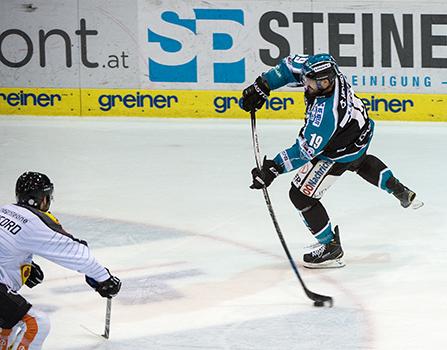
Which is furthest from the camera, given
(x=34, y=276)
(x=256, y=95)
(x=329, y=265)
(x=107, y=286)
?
(x=256, y=95)

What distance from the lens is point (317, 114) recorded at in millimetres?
5629

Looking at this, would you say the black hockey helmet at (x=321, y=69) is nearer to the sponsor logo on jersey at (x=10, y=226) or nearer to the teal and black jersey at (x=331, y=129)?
the teal and black jersey at (x=331, y=129)

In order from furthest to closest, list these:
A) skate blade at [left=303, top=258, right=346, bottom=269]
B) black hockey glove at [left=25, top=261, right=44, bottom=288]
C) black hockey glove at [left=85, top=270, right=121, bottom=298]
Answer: skate blade at [left=303, top=258, right=346, bottom=269]
black hockey glove at [left=25, top=261, right=44, bottom=288]
black hockey glove at [left=85, top=270, right=121, bottom=298]

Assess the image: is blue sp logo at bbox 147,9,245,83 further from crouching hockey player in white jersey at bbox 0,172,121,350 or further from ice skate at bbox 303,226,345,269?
crouching hockey player in white jersey at bbox 0,172,121,350

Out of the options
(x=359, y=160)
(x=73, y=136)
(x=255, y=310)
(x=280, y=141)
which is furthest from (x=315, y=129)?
(x=73, y=136)

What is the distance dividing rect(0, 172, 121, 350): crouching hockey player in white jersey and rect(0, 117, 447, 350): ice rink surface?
29.2 inches

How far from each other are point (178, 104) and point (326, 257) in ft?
15.2

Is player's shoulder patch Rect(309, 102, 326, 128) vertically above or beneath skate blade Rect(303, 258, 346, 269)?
above

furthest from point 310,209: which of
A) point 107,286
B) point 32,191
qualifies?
point 32,191

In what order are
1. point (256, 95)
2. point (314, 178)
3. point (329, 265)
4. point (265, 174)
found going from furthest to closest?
point (256, 95) < point (329, 265) < point (314, 178) < point (265, 174)

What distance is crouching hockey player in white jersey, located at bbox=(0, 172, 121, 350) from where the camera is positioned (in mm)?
4012

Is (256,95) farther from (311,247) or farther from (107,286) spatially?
(107,286)

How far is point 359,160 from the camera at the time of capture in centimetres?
605

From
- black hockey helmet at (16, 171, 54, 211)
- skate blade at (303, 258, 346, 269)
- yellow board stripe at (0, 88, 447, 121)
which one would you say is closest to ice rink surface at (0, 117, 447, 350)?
skate blade at (303, 258, 346, 269)
